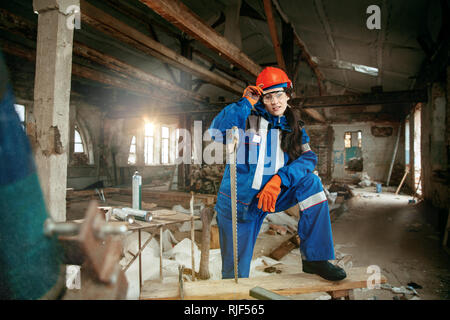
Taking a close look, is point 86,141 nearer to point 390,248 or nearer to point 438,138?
point 390,248

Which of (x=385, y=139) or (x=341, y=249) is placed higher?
(x=385, y=139)

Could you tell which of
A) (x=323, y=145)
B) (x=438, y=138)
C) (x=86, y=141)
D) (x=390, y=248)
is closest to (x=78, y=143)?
(x=86, y=141)

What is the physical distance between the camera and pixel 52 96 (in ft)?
5.97

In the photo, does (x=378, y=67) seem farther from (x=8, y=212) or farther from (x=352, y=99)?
(x=8, y=212)

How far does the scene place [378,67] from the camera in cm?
695

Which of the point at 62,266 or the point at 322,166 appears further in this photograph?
the point at 322,166

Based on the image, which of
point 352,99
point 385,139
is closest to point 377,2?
point 352,99

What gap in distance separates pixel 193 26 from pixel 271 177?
199 cm

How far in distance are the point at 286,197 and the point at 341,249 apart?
277cm

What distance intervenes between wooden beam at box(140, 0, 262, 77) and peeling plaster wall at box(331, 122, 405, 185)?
11.3 meters

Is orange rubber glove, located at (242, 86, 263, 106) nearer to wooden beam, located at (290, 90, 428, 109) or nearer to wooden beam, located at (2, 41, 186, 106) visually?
wooden beam, located at (2, 41, 186, 106)

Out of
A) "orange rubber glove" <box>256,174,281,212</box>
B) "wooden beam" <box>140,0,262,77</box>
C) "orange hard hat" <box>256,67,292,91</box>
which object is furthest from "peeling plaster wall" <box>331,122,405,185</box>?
"orange rubber glove" <box>256,174,281,212</box>

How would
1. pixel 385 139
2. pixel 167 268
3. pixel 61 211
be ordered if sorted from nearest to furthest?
pixel 61 211, pixel 167 268, pixel 385 139

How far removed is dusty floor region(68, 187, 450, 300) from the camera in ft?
9.48
